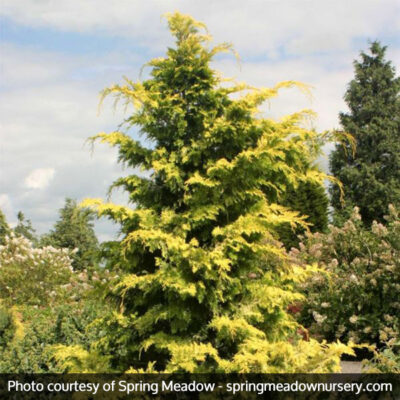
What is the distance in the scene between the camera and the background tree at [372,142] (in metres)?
29.3

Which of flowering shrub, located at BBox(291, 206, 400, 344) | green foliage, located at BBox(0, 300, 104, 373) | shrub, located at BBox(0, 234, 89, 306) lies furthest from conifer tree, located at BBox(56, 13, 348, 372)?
shrub, located at BBox(0, 234, 89, 306)

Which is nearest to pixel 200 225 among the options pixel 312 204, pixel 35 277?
pixel 35 277

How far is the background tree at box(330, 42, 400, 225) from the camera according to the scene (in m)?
29.3

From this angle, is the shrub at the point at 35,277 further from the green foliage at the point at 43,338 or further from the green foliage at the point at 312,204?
the green foliage at the point at 312,204

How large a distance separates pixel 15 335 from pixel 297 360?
5.20 metres

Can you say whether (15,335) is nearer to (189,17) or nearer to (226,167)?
(226,167)

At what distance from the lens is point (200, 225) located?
6.01 m

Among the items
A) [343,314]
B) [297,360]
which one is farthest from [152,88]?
[343,314]

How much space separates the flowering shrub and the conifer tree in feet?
9.67

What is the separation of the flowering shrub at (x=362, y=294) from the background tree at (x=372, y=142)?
1826 centimetres

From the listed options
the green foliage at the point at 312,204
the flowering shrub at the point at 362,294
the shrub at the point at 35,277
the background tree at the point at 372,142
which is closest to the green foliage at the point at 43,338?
the flowering shrub at the point at 362,294

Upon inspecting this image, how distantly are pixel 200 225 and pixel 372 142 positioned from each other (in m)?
26.6

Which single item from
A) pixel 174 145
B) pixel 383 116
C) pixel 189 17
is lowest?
pixel 174 145

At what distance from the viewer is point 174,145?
242 inches
